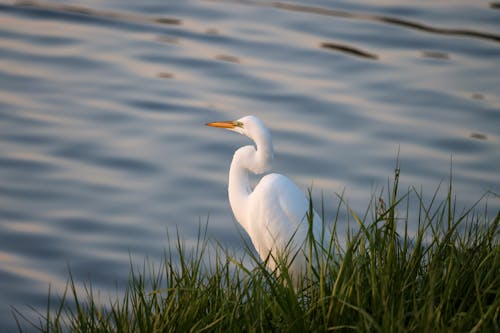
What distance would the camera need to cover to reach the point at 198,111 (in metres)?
8.39

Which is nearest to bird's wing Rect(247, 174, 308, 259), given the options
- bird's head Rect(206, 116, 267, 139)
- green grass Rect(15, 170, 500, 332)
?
bird's head Rect(206, 116, 267, 139)

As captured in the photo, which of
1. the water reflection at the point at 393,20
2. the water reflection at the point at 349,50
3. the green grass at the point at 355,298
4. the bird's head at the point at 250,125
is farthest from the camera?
the water reflection at the point at 393,20

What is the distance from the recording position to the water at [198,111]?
6477 mm

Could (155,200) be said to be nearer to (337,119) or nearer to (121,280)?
(121,280)

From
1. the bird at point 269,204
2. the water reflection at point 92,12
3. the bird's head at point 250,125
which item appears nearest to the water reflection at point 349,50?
the water reflection at point 92,12

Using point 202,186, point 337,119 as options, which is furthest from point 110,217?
point 337,119

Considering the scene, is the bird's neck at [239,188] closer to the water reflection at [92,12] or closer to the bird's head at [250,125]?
the bird's head at [250,125]

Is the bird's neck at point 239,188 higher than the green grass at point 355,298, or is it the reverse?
the bird's neck at point 239,188

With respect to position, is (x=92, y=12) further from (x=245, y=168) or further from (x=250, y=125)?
(x=250, y=125)

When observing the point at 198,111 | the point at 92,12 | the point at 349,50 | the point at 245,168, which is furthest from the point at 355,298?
the point at 92,12

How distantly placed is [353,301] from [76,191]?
4036 millimetres

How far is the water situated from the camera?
21.2ft

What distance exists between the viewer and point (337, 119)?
27.1 feet

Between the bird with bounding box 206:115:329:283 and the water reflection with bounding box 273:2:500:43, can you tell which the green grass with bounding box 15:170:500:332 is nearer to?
the bird with bounding box 206:115:329:283
